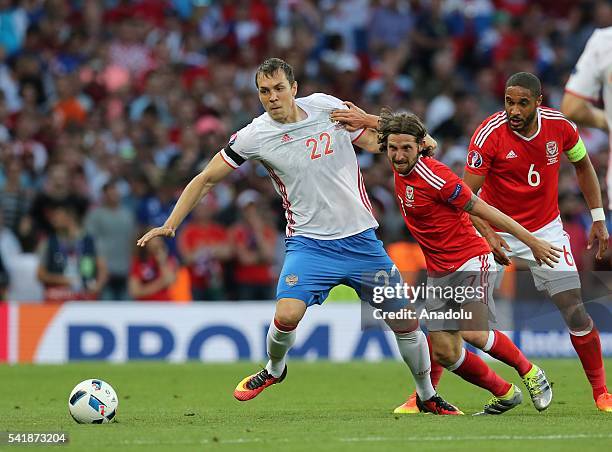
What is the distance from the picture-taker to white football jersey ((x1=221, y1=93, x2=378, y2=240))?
9586mm

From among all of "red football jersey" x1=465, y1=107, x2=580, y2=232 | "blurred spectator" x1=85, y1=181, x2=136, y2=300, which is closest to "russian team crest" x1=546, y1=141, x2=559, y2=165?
"red football jersey" x1=465, y1=107, x2=580, y2=232

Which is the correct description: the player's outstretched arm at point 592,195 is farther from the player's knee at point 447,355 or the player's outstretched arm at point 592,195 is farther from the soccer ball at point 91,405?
the soccer ball at point 91,405

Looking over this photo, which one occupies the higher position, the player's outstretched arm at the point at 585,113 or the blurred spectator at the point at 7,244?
the player's outstretched arm at the point at 585,113

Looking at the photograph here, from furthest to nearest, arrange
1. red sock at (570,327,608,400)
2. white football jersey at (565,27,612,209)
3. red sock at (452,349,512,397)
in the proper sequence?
red sock at (570,327,608,400) → red sock at (452,349,512,397) → white football jersey at (565,27,612,209)

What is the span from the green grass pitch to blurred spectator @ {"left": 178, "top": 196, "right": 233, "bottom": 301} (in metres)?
1.92

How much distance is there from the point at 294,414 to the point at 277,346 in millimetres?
689

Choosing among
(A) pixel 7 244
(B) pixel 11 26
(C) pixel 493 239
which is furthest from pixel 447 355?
(B) pixel 11 26

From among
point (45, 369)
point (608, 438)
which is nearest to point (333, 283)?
point (608, 438)

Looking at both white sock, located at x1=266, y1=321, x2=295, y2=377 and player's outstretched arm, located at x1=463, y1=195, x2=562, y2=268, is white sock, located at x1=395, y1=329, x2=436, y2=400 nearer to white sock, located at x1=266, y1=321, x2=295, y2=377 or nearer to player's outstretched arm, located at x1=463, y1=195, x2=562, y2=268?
white sock, located at x1=266, y1=321, x2=295, y2=377

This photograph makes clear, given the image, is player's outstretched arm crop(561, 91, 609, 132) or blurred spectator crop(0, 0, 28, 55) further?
blurred spectator crop(0, 0, 28, 55)

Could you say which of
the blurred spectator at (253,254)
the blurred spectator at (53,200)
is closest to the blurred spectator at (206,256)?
the blurred spectator at (253,254)

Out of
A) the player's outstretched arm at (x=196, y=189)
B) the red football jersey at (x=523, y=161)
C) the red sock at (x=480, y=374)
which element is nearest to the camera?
the player's outstretched arm at (x=196, y=189)

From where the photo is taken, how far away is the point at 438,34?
21719 millimetres

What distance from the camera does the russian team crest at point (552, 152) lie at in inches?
381
